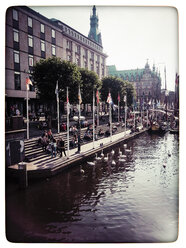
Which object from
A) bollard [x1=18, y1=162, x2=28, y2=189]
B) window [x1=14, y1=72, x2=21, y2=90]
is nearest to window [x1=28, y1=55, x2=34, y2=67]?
window [x1=14, y1=72, x2=21, y2=90]

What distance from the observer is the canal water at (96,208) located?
904 cm

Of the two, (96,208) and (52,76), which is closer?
(96,208)

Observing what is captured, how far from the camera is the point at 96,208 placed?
11.6m

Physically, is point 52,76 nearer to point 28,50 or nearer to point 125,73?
point 28,50

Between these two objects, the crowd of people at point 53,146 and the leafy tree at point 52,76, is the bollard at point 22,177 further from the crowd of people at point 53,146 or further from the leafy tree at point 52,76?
the leafy tree at point 52,76

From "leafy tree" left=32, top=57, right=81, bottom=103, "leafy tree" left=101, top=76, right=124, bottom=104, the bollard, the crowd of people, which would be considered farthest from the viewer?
"leafy tree" left=101, top=76, right=124, bottom=104

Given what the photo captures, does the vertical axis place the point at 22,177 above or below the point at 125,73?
below

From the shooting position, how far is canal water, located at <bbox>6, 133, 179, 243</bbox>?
356 inches

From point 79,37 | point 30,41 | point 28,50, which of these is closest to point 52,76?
point 28,50

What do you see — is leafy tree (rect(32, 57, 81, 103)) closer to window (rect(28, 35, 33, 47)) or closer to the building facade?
the building facade

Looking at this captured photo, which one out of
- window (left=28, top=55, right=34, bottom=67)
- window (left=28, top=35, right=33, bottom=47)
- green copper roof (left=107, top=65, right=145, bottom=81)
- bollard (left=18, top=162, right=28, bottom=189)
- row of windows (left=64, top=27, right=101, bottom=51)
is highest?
green copper roof (left=107, top=65, right=145, bottom=81)

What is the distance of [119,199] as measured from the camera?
12734 millimetres
